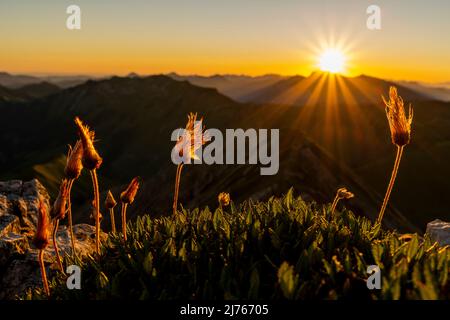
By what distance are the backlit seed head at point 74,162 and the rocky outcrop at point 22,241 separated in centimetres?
139

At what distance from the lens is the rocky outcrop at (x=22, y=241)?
23.8ft

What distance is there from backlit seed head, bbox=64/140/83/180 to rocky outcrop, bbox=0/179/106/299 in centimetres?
139

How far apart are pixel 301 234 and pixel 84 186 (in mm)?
125134

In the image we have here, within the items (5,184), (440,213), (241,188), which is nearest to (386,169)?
(440,213)

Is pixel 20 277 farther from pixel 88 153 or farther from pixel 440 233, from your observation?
pixel 440 233

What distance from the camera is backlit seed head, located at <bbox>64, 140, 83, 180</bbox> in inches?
193

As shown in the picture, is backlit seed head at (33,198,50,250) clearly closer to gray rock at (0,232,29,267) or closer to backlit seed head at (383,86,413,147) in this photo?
gray rock at (0,232,29,267)

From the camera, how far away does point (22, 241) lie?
788cm

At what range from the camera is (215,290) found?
4.23 meters

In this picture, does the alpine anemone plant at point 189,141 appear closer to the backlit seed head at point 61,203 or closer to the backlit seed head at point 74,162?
the backlit seed head at point 74,162

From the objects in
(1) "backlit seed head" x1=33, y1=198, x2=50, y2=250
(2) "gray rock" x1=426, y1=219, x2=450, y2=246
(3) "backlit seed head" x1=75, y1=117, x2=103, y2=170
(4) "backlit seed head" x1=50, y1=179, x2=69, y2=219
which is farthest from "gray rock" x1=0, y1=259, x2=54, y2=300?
(2) "gray rock" x1=426, y1=219, x2=450, y2=246

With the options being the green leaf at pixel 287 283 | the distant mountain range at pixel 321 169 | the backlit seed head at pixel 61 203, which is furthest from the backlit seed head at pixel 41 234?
the distant mountain range at pixel 321 169
